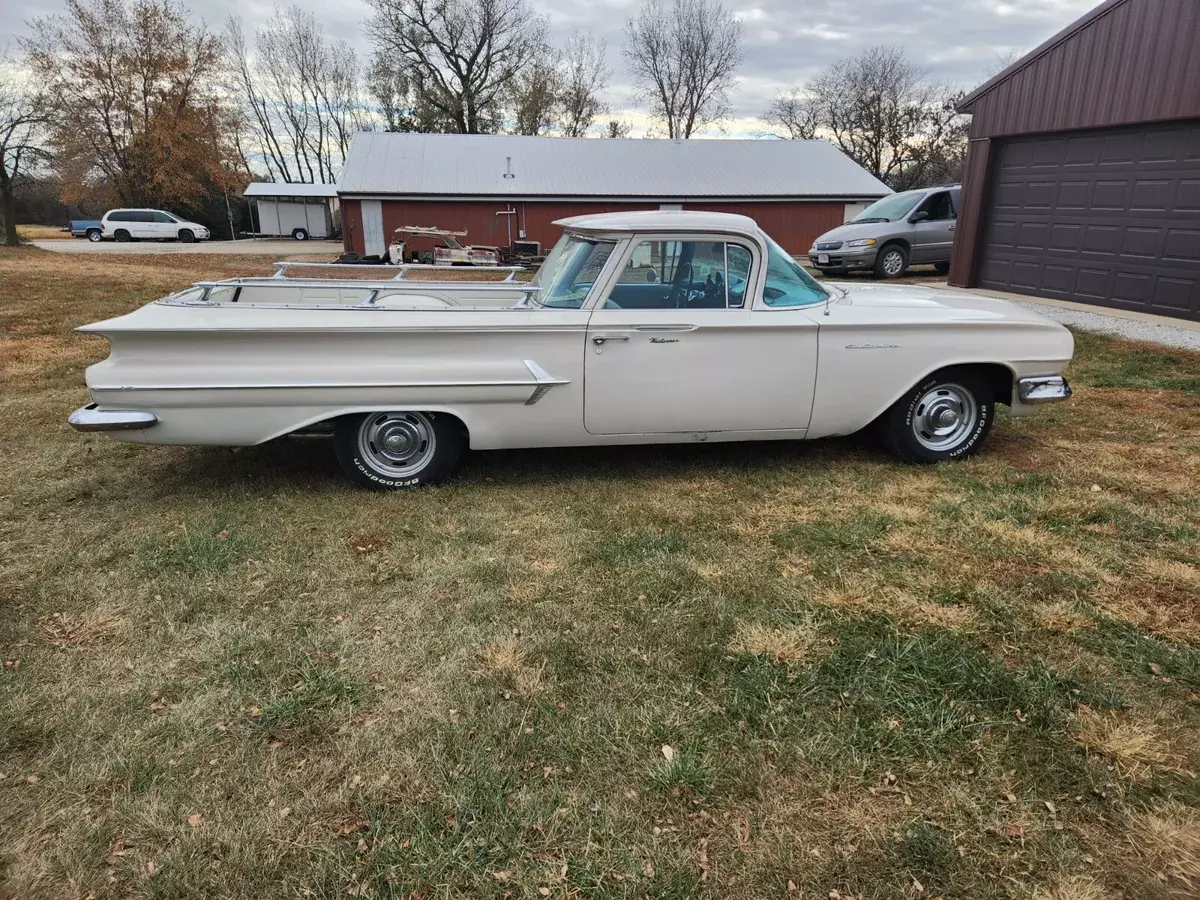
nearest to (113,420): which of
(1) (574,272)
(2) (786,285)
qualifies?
(1) (574,272)

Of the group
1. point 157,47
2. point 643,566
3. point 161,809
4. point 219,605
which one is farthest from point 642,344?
→ point 157,47

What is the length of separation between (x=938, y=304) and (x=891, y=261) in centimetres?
1122

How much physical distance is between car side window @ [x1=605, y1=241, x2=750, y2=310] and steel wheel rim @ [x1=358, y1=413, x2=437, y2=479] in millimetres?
1488

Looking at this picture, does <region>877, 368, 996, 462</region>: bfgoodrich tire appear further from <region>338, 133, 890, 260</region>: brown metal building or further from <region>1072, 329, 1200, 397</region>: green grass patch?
<region>338, 133, 890, 260</region>: brown metal building

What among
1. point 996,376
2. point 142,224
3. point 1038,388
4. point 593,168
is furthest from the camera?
point 142,224

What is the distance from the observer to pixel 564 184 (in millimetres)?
27047

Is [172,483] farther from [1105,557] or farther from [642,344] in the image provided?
[1105,557]

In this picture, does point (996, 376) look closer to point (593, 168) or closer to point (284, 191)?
point (593, 168)

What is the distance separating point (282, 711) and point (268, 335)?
2126 millimetres

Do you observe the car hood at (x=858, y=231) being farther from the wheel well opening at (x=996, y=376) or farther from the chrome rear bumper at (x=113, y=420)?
the chrome rear bumper at (x=113, y=420)

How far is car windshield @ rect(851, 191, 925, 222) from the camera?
15.4 m

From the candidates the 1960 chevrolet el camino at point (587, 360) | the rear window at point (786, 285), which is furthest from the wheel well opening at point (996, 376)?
the rear window at point (786, 285)

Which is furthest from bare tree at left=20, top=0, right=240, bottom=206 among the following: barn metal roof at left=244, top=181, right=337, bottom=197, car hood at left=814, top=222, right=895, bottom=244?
car hood at left=814, top=222, right=895, bottom=244

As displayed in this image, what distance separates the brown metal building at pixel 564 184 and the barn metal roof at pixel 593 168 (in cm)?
4
